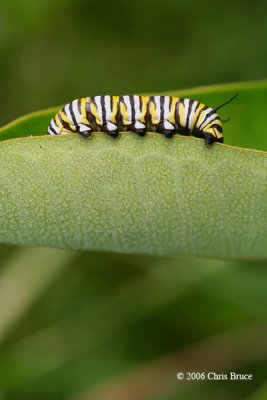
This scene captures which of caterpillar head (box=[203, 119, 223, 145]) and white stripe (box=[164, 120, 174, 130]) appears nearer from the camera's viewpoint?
caterpillar head (box=[203, 119, 223, 145])

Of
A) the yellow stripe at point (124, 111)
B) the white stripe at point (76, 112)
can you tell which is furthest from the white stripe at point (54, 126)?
the yellow stripe at point (124, 111)

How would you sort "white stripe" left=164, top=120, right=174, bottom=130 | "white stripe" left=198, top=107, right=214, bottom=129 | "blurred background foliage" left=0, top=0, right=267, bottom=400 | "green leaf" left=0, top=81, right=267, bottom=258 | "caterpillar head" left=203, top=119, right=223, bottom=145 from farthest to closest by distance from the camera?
"blurred background foliage" left=0, top=0, right=267, bottom=400 → "white stripe" left=164, top=120, right=174, bottom=130 → "white stripe" left=198, top=107, right=214, bottom=129 → "caterpillar head" left=203, top=119, right=223, bottom=145 → "green leaf" left=0, top=81, right=267, bottom=258

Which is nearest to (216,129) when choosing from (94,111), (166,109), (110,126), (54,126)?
(166,109)

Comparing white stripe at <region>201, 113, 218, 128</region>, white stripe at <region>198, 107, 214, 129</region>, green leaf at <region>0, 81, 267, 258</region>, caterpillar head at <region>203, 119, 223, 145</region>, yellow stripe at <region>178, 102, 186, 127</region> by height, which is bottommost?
green leaf at <region>0, 81, 267, 258</region>

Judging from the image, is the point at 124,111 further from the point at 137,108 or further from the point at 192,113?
the point at 192,113

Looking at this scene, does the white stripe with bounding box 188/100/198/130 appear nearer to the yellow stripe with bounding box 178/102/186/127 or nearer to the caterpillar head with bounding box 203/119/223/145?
the yellow stripe with bounding box 178/102/186/127

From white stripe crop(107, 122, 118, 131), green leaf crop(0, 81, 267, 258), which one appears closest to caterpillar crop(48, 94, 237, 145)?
white stripe crop(107, 122, 118, 131)

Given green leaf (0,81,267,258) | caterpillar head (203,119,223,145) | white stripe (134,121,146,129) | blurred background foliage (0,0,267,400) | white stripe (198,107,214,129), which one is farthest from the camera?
blurred background foliage (0,0,267,400)
